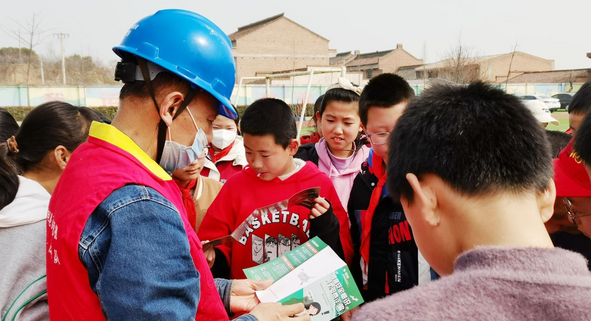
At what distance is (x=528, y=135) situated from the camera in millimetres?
1052

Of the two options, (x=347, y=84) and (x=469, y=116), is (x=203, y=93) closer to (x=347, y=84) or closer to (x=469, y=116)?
(x=469, y=116)

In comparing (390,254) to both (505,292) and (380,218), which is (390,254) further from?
(505,292)

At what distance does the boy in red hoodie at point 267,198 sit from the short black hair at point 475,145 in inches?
56.4

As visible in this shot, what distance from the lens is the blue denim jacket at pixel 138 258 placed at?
3.82ft

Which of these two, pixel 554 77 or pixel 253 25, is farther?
pixel 253 25

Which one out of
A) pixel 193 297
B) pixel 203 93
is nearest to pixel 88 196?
pixel 193 297

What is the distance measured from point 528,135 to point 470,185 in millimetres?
201

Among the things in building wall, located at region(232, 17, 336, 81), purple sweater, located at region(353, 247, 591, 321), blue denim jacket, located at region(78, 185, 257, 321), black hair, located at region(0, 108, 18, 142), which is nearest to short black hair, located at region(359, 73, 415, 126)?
blue denim jacket, located at region(78, 185, 257, 321)

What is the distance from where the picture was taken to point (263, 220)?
2.68m

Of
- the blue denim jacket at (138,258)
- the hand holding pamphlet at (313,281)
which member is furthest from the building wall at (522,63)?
the blue denim jacket at (138,258)

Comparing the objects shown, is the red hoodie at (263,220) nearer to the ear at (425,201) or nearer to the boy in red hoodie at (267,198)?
the boy in red hoodie at (267,198)

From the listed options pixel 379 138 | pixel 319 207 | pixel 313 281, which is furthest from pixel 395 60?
pixel 313 281

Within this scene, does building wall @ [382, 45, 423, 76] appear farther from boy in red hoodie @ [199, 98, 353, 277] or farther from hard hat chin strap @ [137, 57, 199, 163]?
hard hat chin strap @ [137, 57, 199, 163]

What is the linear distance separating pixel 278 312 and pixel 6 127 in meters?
2.14
